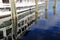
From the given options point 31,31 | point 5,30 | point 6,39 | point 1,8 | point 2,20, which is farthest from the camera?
point 1,8

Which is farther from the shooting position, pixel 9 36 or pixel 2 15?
pixel 2 15

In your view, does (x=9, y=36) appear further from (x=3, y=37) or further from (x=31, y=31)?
(x=31, y=31)

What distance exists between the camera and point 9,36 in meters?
15.2

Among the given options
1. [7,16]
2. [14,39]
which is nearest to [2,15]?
[7,16]

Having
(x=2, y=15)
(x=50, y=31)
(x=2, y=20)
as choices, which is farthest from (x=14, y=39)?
(x=50, y=31)

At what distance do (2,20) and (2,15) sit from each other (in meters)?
1.22

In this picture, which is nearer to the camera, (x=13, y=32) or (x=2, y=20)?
(x=13, y=32)

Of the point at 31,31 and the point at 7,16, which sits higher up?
the point at 7,16

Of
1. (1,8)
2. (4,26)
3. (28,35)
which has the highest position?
(1,8)

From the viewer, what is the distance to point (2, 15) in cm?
1812

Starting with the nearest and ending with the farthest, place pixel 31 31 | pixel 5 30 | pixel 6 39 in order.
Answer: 1. pixel 6 39
2. pixel 5 30
3. pixel 31 31

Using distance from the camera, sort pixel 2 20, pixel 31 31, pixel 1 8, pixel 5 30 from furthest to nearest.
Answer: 1. pixel 1 8
2. pixel 31 31
3. pixel 2 20
4. pixel 5 30

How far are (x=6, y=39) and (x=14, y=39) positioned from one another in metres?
0.80

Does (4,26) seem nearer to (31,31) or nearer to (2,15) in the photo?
(2,15)
